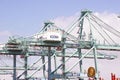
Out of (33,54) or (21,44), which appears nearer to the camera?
(21,44)

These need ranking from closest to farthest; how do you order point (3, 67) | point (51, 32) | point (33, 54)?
point (51, 32) → point (33, 54) → point (3, 67)

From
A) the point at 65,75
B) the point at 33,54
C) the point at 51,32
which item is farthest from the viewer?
the point at 33,54

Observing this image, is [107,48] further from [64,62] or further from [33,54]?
[33,54]

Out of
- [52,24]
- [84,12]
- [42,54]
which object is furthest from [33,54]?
[84,12]

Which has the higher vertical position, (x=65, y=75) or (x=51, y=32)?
(x=51, y=32)

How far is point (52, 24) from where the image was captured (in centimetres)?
10844

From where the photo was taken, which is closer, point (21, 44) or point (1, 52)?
point (21, 44)

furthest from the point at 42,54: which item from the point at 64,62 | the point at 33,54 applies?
the point at 64,62

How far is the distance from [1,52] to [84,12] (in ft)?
69.2

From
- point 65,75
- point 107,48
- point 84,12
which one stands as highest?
point 84,12

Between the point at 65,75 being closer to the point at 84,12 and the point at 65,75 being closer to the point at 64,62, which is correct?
the point at 64,62

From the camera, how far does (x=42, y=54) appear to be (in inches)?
4247

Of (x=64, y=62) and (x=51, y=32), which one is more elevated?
(x=51, y=32)

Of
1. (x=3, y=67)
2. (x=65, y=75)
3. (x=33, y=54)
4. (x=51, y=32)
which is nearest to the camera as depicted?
(x=51, y=32)
